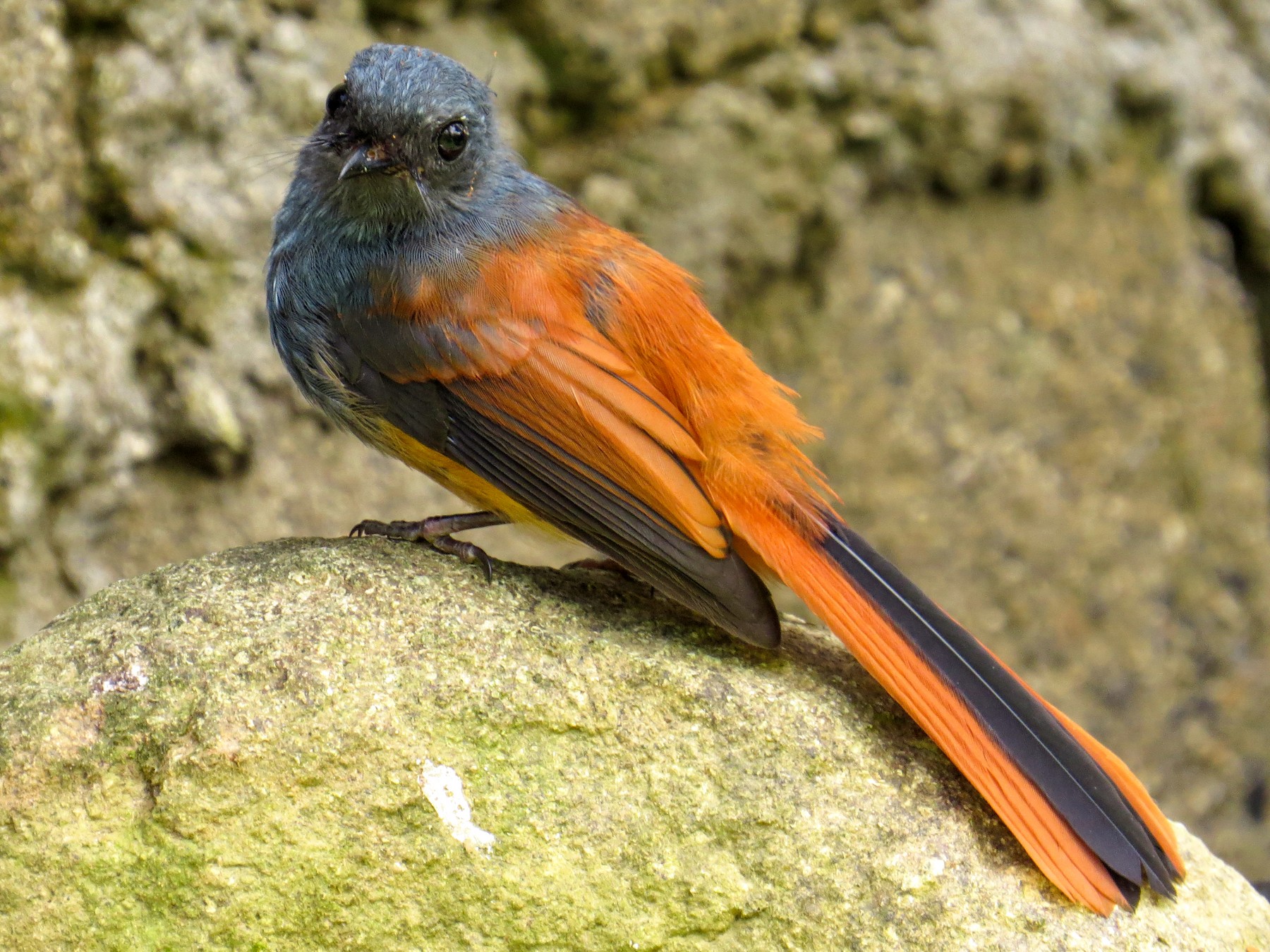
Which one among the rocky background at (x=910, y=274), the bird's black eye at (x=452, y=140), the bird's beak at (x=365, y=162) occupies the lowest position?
the rocky background at (x=910, y=274)

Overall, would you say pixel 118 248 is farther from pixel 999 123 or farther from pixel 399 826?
pixel 999 123

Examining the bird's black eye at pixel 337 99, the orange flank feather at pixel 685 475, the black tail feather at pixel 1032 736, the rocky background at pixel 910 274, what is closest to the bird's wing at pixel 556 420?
the orange flank feather at pixel 685 475

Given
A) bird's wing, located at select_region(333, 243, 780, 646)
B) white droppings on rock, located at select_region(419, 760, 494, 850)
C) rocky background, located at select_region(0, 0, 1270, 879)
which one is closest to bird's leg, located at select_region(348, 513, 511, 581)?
bird's wing, located at select_region(333, 243, 780, 646)

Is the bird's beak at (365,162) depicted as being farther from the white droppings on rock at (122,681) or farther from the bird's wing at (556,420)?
the white droppings on rock at (122,681)

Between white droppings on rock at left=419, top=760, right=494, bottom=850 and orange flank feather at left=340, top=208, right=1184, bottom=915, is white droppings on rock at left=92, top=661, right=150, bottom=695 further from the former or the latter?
orange flank feather at left=340, top=208, right=1184, bottom=915

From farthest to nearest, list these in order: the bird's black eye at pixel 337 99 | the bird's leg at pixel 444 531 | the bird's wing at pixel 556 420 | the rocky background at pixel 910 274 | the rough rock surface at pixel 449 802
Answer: the rocky background at pixel 910 274, the bird's black eye at pixel 337 99, the bird's leg at pixel 444 531, the bird's wing at pixel 556 420, the rough rock surface at pixel 449 802

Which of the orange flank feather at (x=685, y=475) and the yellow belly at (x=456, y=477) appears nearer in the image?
the orange flank feather at (x=685, y=475)

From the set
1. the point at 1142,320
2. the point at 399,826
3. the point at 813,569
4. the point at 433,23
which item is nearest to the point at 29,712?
the point at 399,826
